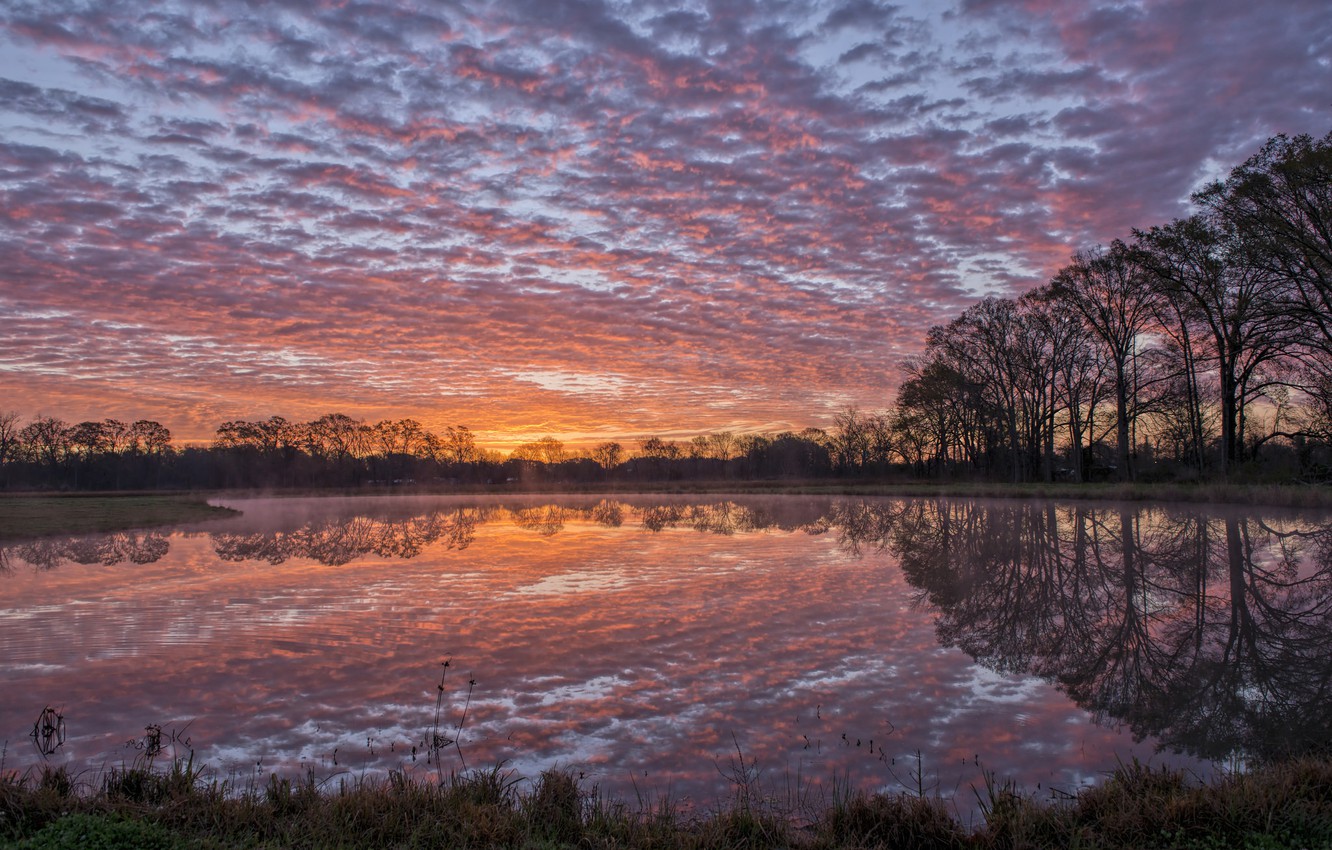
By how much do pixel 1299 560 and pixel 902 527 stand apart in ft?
36.7

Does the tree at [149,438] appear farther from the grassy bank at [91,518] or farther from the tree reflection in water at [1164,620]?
the tree reflection in water at [1164,620]

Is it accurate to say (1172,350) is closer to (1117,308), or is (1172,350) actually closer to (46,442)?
(1117,308)

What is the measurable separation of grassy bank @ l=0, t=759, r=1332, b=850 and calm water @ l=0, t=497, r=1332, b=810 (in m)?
0.54

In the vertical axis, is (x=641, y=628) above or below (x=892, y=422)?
below

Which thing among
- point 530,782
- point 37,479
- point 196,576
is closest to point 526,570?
point 196,576

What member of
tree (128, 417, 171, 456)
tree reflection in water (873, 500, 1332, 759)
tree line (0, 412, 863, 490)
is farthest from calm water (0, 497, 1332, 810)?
tree (128, 417, 171, 456)

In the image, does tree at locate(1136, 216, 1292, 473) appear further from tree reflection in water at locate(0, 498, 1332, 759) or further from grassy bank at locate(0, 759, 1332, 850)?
grassy bank at locate(0, 759, 1332, 850)

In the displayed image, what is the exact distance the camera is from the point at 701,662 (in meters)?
8.10

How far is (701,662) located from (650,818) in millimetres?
3900

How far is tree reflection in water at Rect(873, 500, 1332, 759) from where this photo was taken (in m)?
6.32

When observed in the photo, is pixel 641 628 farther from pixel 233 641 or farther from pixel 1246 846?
pixel 1246 846

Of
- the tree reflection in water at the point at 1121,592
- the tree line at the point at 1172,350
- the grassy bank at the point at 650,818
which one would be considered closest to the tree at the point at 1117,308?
the tree line at the point at 1172,350

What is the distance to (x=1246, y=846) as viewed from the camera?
3.79 m

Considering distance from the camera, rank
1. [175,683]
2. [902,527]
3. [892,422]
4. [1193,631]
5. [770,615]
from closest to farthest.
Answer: [175,683] → [1193,631] → [770,615] → [902,527] → [892,422]
